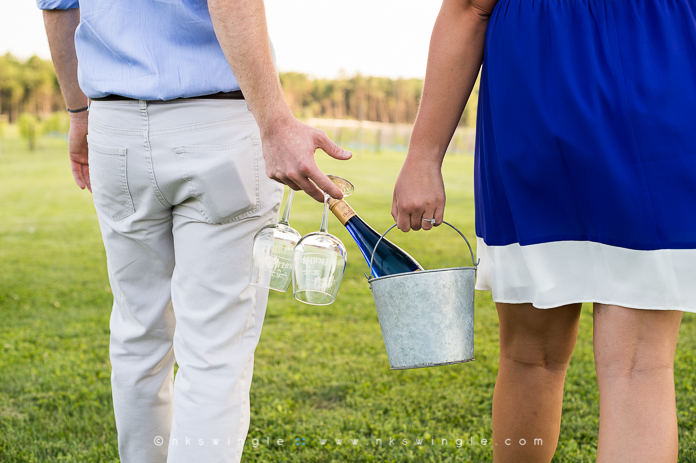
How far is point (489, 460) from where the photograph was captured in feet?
7.61

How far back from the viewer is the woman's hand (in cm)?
157

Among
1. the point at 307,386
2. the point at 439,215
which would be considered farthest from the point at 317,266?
the point at 307,386

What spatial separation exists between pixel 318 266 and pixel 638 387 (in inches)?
30.2

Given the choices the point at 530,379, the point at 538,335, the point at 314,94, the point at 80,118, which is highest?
the point at 314,94

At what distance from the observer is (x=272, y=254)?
1571mm

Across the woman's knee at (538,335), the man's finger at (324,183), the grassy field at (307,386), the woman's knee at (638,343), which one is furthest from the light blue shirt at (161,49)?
the grassy field at (307,386)

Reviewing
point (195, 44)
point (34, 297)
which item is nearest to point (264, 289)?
point (195, 44)

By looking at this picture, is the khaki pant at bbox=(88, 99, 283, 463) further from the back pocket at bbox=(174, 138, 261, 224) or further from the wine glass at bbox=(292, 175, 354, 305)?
the wine glass at bbox=(292, 175, 354, 305)

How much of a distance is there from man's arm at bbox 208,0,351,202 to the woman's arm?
0.26 m

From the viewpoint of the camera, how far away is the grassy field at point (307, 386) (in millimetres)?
2420

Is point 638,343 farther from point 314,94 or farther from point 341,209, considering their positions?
point 314,94

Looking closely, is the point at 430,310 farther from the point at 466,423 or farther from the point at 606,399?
the point at 466,423

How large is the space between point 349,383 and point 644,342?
6.68ft

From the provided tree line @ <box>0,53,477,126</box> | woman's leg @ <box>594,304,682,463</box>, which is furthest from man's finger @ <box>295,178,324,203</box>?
tree line @ <box>0,53,477,126</box>
